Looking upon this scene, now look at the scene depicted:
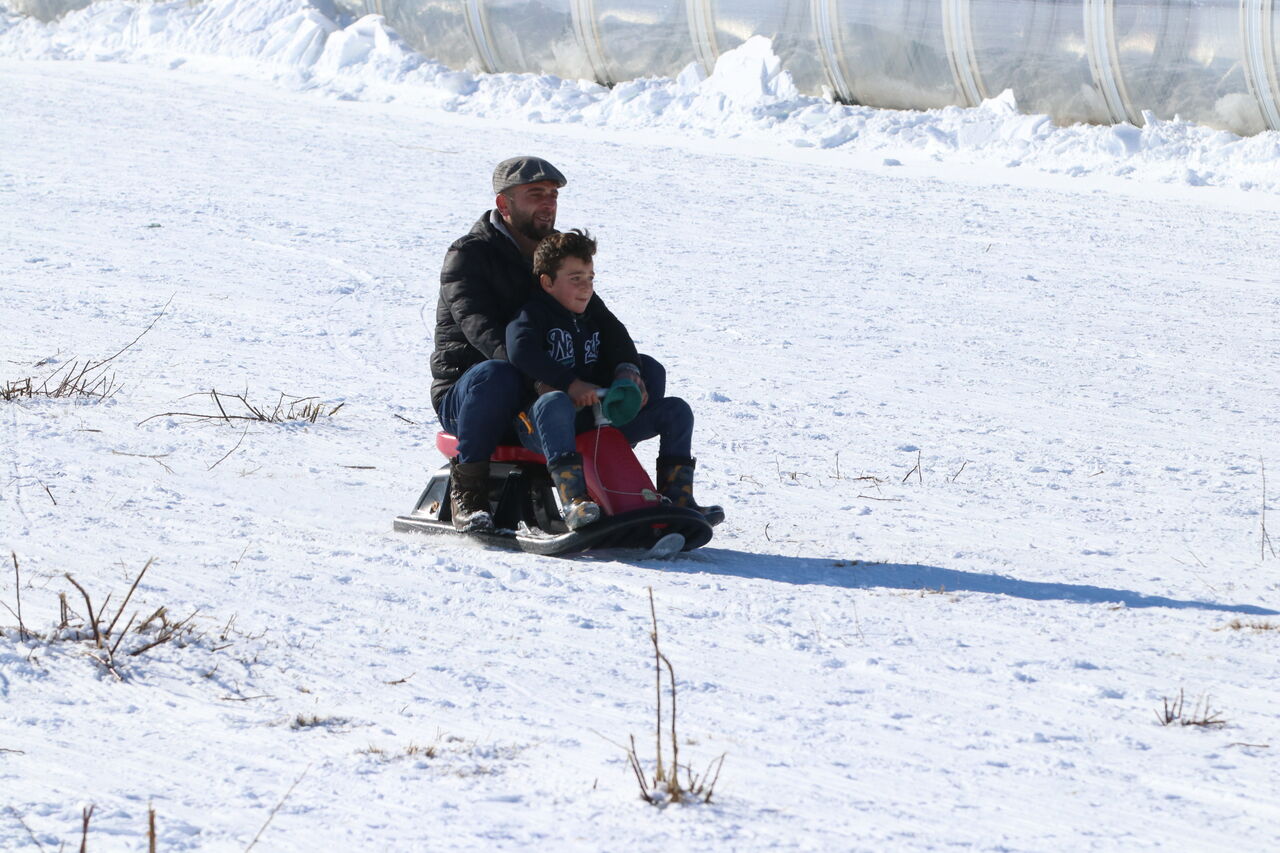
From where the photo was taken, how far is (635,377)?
4820mm

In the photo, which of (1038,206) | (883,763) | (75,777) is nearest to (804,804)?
(883,763)

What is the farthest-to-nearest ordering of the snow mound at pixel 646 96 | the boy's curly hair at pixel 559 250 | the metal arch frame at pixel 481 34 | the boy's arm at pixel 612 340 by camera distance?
1. the metal arch frame at pixel 481 34
2. the snow mound at pixel 646 96
3. the boy's arm at pixel 612 340
4. the boy's curly hair at pixel 559 250

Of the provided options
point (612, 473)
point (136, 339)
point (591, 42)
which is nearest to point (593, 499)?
point (612, 473)

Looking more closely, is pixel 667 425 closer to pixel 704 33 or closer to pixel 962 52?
pixel 962 52

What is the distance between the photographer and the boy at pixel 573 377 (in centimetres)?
464

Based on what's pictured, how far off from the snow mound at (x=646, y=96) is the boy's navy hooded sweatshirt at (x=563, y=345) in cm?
797

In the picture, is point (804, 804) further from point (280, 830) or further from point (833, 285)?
point (833, 285)

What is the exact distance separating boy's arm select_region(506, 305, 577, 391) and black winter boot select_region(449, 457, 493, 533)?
37 cm

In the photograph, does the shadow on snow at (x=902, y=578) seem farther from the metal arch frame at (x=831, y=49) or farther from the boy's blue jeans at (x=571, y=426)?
the metal arch frame at (x=831, y=49)

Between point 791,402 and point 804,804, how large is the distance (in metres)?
4.34

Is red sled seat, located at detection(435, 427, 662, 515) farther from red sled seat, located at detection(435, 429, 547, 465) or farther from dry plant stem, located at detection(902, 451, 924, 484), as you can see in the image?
dry plant stem, located at detection(902, 451, 924, 484)

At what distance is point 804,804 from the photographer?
2.85 metres

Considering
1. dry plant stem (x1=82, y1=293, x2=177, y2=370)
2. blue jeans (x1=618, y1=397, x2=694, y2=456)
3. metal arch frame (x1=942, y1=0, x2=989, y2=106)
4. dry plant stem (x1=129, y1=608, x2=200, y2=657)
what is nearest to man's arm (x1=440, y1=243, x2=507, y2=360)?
blue jeans (x1=618, y1=397, x2=694, y2=456)

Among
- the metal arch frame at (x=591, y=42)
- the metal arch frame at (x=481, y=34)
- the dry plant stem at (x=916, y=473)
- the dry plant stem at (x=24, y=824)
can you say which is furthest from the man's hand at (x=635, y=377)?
the metal arch frame at (x=481, y=34)
